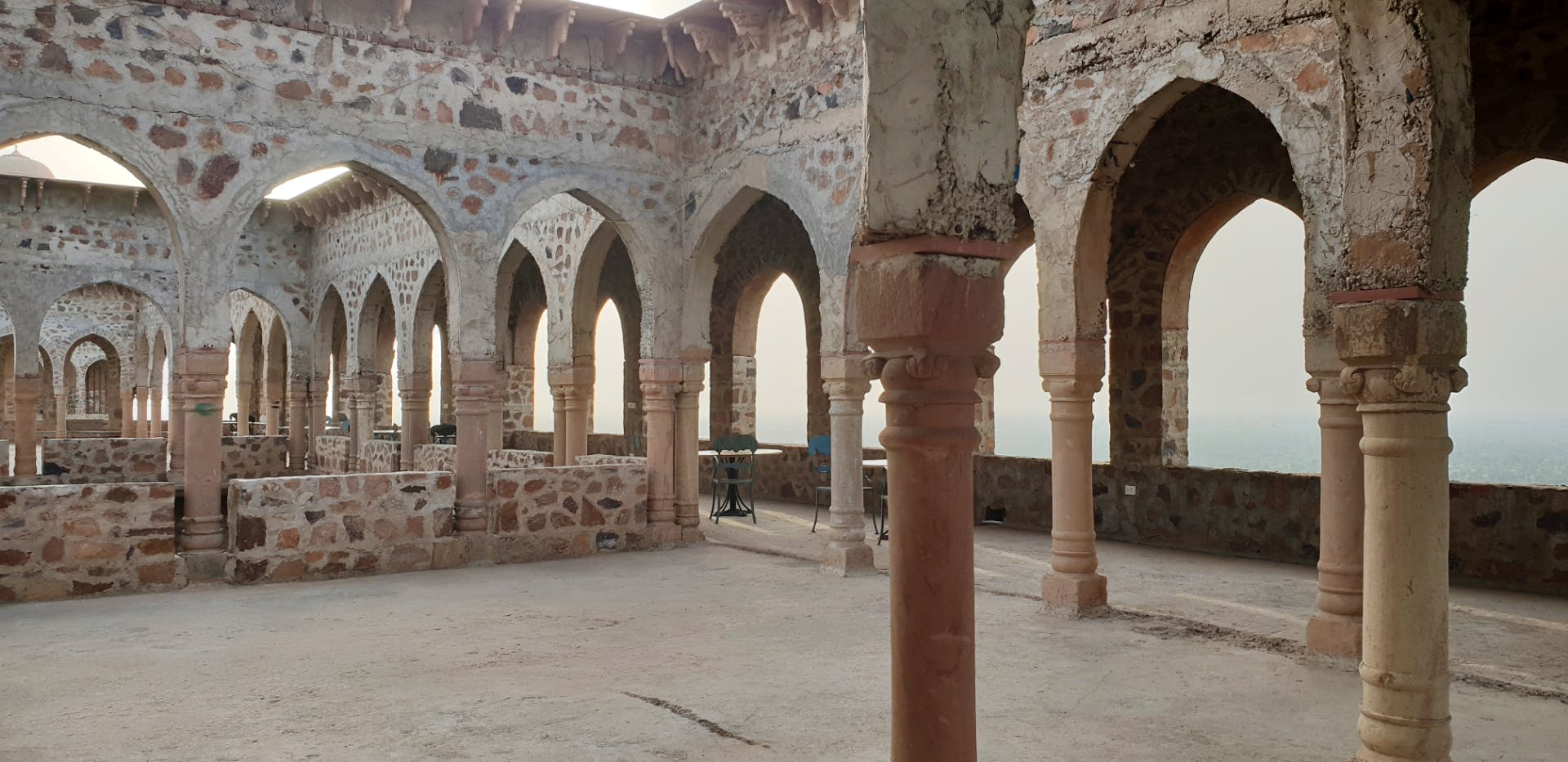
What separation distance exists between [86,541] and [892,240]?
7.19m

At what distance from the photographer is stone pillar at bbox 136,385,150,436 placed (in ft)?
78.3

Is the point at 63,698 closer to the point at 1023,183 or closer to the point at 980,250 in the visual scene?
the point at 980,250

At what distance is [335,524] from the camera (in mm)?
8641

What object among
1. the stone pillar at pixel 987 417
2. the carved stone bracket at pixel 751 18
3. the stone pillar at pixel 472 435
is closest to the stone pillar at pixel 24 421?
the stone pillar at pixel 472 435

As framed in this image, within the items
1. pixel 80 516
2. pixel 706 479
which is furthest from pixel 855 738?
pixel 706 479

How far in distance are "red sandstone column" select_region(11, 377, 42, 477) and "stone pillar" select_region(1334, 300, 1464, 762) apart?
17.4m

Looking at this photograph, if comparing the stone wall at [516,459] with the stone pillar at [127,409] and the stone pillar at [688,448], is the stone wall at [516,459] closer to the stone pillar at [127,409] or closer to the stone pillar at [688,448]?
the stone pillar at [688,448]

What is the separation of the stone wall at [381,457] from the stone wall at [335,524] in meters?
5.93

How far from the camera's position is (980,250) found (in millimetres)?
3023

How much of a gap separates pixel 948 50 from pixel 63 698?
4939 mm

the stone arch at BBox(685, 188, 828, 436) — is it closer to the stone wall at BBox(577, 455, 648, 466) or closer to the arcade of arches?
the arcade of arches

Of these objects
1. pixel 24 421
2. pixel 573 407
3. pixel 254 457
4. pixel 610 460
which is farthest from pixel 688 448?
pixel 24 421

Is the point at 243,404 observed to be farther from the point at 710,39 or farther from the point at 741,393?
the point at 710,39

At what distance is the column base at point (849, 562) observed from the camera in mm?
8836
